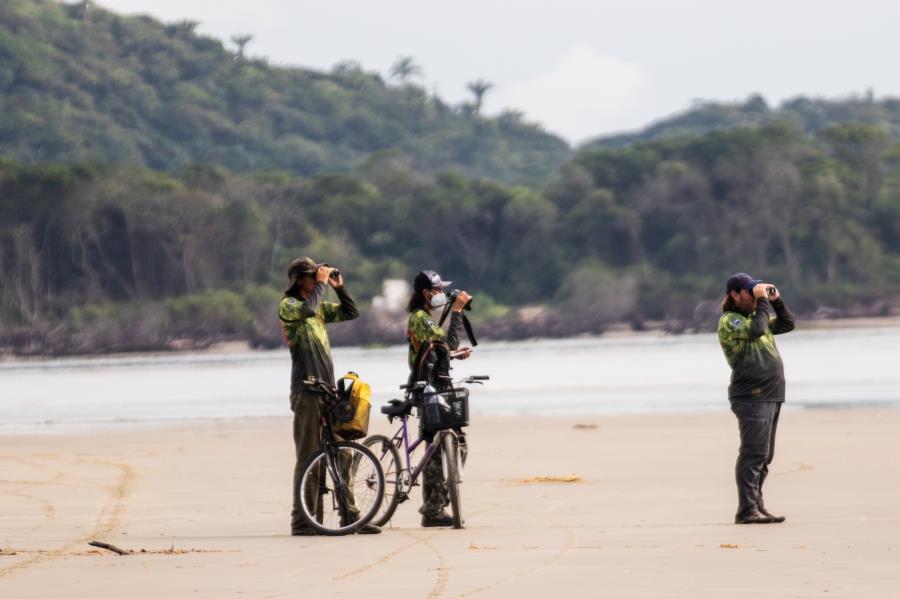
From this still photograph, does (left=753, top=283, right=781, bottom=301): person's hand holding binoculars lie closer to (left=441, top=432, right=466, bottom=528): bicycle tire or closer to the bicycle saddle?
(left=441, top=432, right=466, bottom=528): bicycle tire

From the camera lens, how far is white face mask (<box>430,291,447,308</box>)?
10.1 m

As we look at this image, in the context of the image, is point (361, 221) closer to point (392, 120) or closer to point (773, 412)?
point (392, 120)

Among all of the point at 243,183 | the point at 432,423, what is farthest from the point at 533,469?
the point at 243,183

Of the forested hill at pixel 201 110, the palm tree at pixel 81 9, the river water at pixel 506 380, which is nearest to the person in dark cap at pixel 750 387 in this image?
the river water at pixel 506 380

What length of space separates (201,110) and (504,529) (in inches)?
5239

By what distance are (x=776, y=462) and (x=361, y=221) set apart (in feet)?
253

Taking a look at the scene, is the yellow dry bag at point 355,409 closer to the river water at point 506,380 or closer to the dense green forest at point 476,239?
the river water at point 506,380

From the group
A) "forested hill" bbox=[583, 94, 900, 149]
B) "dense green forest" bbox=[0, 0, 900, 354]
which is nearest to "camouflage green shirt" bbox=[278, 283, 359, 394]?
"dense green forest" bbox=[0, 0, 900, 354]

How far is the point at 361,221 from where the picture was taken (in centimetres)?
9094

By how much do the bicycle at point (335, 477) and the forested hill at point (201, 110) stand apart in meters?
115

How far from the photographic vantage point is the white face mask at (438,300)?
10.1 metres

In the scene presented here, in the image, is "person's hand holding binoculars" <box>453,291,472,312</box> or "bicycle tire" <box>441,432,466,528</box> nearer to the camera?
"bicycle tire" <box>441,432,466,528</box>

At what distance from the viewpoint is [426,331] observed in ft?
33.2

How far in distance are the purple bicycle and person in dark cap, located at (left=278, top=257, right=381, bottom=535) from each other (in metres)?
0.27
